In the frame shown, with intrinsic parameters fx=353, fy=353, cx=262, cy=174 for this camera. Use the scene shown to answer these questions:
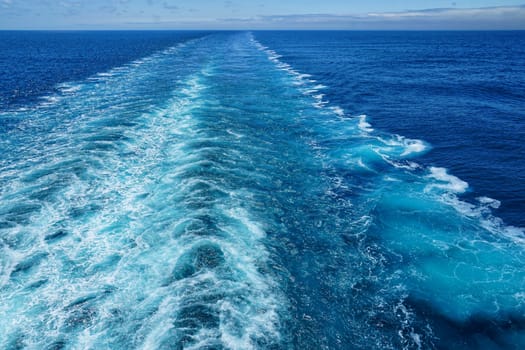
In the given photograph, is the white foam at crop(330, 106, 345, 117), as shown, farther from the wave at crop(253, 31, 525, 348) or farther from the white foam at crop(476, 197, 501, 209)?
the white foam at crop(476, 197, 501, 209)

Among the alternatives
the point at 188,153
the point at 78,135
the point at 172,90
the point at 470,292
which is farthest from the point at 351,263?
the point at 172,90

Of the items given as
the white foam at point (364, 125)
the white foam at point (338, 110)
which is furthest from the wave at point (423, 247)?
the white foam at point (338, 110)

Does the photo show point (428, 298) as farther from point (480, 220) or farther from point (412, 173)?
point (412, 173)

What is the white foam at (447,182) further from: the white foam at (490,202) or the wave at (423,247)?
the white foam at (490,202)

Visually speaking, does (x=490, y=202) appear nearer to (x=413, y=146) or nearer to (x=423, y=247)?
(x=423, y=247)

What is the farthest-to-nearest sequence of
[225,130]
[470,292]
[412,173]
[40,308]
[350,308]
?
[225,130] → [412,173] → [470,292] → [350,308] → [40,308]

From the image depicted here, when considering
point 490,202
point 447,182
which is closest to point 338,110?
point 447,182
